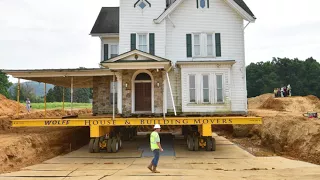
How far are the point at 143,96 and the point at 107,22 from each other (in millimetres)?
7850

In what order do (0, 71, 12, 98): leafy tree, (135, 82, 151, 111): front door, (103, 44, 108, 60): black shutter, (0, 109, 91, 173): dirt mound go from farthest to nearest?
(0, 71, 12, 98): leafy tree
(103, 44, 108, 60): black shutter
(135, 82, 151, 111): front door
(0, 109, 91, 173): dirt mound

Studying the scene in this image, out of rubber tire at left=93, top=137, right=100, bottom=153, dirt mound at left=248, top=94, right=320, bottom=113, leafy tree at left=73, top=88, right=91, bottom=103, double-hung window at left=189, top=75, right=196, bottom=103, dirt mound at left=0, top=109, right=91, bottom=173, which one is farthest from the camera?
leafy tree at left=73, top=88, right=91, bottom=103

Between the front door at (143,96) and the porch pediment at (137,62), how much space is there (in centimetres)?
242

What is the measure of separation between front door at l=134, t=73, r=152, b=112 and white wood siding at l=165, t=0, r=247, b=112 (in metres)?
2.26

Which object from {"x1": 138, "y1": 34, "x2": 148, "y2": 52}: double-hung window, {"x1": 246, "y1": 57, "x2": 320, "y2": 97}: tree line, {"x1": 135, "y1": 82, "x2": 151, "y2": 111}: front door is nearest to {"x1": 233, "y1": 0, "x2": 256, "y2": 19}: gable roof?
{"x1": 138, "y1": 34, "x2": 148, "y2": 52}: double-hung window

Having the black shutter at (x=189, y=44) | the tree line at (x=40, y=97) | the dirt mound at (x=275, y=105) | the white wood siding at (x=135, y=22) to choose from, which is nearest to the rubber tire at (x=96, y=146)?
the white wood siding at (x=135, y=22)

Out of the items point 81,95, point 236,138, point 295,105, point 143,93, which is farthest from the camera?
point 81,95

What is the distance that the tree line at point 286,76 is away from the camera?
71.4m

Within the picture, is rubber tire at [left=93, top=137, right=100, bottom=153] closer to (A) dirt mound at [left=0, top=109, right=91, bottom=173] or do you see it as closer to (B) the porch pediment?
(A) dirt mound at [left=0, top=109, right=91, bottom=173]

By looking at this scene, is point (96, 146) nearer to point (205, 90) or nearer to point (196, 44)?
point (205, 90)

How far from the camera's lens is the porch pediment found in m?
15.4

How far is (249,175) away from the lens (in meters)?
10.0

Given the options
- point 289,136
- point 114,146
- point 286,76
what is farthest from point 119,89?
point 286,76

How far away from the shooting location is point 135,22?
61.2ft
